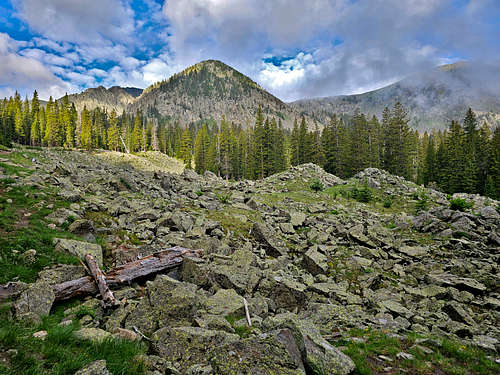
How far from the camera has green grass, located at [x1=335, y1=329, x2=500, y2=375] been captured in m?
5.30

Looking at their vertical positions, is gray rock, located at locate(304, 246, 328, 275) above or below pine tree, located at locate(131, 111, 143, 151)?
below

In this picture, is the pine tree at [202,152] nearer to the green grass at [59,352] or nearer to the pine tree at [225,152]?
the pine tree at [225,152]

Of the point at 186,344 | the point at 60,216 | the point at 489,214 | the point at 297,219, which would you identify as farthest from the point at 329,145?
the point at 186,344

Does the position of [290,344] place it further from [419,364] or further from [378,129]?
[378,129]

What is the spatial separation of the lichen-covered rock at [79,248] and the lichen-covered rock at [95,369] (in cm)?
626

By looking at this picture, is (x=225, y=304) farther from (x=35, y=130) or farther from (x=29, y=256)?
(x=35, y=130)

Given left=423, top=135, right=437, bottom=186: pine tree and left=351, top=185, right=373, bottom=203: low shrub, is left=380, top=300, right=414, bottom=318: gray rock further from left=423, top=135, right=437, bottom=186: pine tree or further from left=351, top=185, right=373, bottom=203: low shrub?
left=423, top=135, right=437, bottom=186: pine tree

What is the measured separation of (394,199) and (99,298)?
33735 mm

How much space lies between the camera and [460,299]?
999 centimetres

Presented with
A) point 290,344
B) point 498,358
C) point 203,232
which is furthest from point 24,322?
A: point 498,358

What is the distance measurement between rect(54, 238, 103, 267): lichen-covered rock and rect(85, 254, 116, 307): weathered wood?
87 cm

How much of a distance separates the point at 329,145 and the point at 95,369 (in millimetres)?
63027

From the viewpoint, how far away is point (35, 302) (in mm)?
5832

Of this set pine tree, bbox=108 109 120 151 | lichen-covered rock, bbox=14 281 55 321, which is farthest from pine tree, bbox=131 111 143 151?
lichen-covered rock, bbox=14 281 55 321
